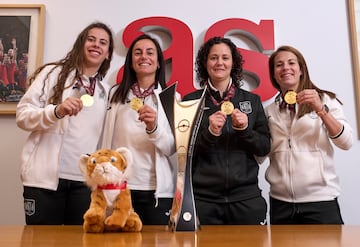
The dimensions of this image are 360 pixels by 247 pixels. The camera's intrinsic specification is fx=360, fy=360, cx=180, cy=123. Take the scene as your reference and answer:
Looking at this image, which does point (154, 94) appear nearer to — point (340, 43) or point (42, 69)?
point (42, 69)

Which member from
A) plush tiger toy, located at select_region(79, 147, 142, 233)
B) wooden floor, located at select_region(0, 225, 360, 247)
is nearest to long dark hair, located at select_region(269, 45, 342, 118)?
wooden floor, located at select_region(0, 225, 360, 247)

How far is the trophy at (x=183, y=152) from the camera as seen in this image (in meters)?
0.83

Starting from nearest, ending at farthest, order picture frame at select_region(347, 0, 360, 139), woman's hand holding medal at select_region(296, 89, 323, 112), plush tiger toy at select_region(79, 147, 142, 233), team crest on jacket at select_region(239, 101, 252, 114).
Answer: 1. plush tiger toy at select_region(79, 147, 142, 233)
2. woman's hand holding medal at select_region(296, 89, 323, 112)
3. team crest on jacket at select_region(239, 101, 252, 114)
4. picture frame at select_region(347, 0, 360, 139)

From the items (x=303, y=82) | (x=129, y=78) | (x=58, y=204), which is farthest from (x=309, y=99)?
(x=58, y=204)

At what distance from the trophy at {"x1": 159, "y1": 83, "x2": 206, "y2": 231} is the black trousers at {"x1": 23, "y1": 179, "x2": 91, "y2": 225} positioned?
0.54 meters

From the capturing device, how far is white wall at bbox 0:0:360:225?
185cm

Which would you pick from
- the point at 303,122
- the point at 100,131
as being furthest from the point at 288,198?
the point at 100,131

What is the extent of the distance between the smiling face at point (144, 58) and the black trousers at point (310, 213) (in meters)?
0.72

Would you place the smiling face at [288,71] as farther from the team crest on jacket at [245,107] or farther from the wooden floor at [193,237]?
the wooden floor at [193,237]

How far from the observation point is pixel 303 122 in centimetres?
136

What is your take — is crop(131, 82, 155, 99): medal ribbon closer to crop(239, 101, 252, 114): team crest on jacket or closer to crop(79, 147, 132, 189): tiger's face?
crop(239, 101, 252, 114): team crest on jacket

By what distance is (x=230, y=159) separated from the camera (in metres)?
1.30

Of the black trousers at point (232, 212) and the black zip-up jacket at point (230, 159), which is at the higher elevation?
the black zip-up jacket at point (230, 159)

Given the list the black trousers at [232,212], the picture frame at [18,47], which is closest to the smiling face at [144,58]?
the black trousers at [232,212]
